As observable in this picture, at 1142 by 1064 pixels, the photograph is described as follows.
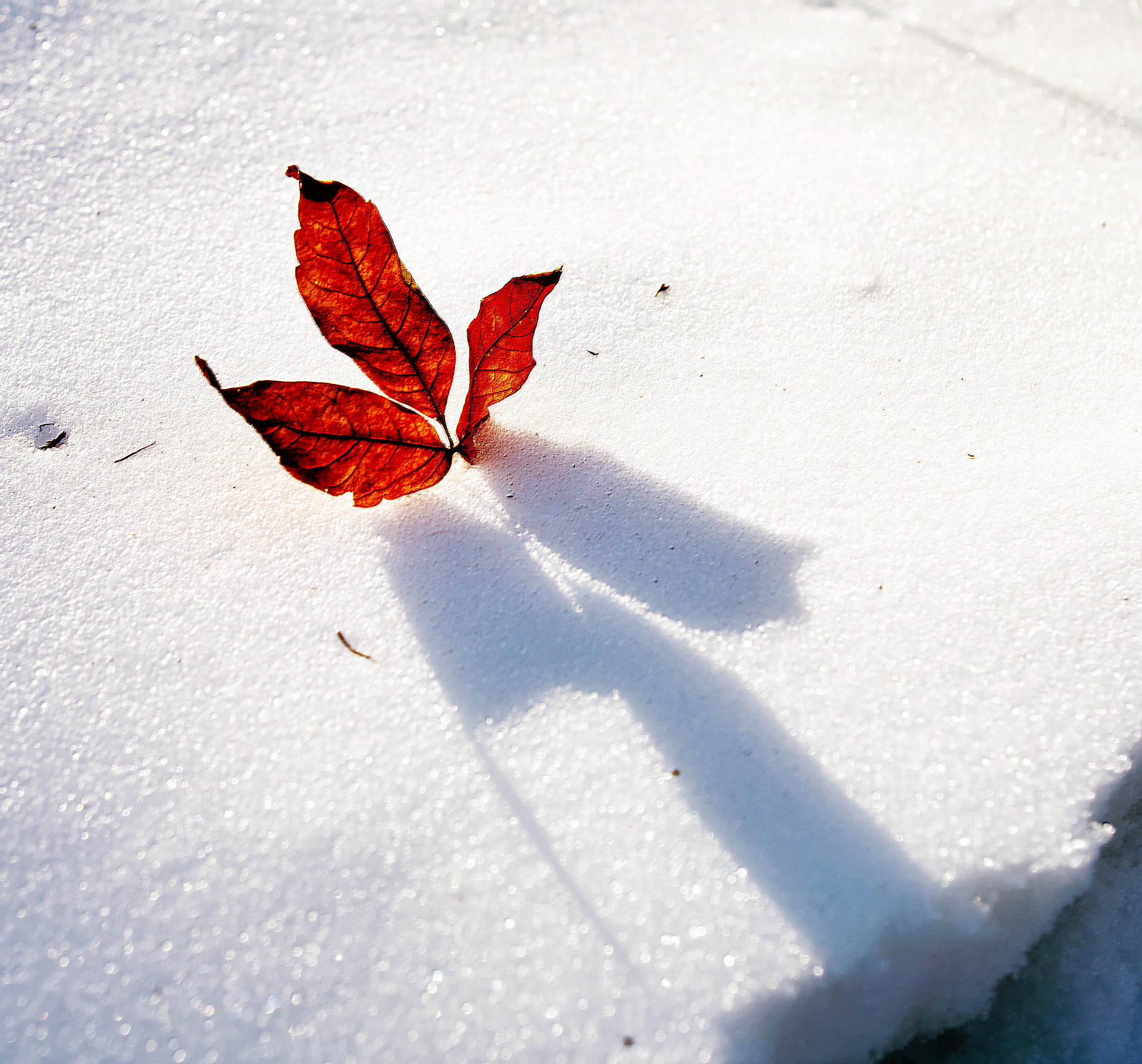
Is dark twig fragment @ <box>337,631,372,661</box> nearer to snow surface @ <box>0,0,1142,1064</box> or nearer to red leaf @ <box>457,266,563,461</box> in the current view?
snow surface @ <box>0,0,1142,1064</box>

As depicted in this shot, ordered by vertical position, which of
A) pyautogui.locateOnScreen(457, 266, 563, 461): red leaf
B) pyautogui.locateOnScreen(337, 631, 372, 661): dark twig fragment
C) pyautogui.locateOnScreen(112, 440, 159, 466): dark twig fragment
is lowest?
pyautogui.locateOnScreen(337, 631, 372, 661): dark twig fragment

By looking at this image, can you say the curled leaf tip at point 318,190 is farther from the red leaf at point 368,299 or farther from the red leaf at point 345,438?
the red leaf at point 345,438

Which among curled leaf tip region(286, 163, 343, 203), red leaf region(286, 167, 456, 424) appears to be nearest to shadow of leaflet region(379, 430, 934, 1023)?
red leaf region(286, 167, 456, 424)

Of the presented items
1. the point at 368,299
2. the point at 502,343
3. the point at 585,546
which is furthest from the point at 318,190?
the point at 585,546

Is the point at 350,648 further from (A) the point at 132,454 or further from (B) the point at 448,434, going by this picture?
→ (A) the point at 132,454

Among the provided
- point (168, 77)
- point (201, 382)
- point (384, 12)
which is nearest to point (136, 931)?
point (201, 382)

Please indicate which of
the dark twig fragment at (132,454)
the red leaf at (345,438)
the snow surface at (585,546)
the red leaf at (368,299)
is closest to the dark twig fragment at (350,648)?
the snow surface at (585,546)
